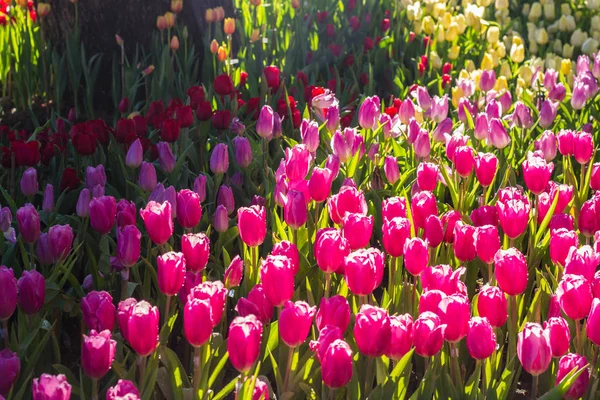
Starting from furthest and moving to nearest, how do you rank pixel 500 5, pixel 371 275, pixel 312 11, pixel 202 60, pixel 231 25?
pixel 500 5 → pixel 312 11 → pixel 202 60 → pixel 231 25 → pixel 371 275

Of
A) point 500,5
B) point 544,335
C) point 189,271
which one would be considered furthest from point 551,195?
point 500,5

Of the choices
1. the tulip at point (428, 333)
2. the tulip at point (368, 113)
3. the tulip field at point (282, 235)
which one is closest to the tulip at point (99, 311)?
the tulip field at point (282, 235)

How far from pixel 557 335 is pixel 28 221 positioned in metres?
1.27

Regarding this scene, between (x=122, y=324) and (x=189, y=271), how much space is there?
45cm

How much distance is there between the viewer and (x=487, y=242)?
1.77 m

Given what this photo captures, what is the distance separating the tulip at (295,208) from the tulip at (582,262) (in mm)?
639

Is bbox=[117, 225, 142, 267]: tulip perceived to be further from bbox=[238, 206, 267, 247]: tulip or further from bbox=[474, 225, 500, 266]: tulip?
bbox=[474, 225, 500, 266]: tulip

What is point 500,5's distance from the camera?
18.5 ft

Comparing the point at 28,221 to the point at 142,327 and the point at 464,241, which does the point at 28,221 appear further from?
the point at 464,241

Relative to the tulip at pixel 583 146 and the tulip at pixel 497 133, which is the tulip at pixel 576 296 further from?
the tulip at pixel 497 133

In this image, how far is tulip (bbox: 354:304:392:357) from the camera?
139cm

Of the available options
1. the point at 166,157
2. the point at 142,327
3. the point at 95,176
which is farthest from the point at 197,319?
the point at 166,157

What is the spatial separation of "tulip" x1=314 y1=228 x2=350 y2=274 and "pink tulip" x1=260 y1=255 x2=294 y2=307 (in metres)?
0.13

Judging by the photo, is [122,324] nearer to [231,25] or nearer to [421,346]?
[421,346]
